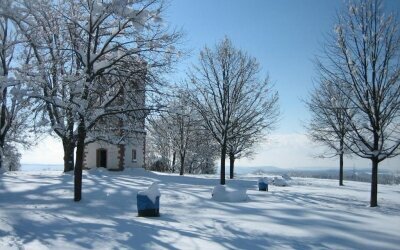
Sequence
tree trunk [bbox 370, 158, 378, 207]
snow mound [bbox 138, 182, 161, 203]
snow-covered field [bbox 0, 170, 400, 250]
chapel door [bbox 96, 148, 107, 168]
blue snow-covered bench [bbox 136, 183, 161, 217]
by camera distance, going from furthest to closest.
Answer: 1. chapel door [bbox 96, 148, 107, 168]
2. tree trunk [bbox 370, 158, 378, 207]
3. blue snow-covered bench [bbox 136, 183, 161, 217]
4. snow mound [bbox 138, 182, 161, 203]
5. snow-covered field [bbox 0, 170, 400, 250]

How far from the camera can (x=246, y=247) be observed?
8.62 metres

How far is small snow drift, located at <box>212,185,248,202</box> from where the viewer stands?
53.6ft

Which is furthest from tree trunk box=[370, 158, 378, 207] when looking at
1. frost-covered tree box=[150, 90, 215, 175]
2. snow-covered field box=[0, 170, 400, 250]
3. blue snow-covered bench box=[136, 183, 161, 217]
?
blue snow-covered bench box=[136, 183, 161, 217]

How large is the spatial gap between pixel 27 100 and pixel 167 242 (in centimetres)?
830

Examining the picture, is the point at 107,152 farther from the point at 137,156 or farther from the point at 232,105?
the point at 232,105

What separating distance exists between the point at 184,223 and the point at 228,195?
17.7ft

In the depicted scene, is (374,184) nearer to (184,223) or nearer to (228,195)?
(228,195)

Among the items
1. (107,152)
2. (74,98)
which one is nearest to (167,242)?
(74,98)

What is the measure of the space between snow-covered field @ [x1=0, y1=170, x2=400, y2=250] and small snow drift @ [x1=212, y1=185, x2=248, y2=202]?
0.44 metres

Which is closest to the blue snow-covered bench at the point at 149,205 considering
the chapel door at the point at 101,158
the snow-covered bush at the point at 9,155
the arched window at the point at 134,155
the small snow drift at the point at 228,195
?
the small snow drift at the point at 228,195

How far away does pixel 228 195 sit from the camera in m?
16.4

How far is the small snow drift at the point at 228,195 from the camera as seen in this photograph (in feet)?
53.6

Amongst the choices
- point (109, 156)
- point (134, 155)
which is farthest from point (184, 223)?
point (134, 155)

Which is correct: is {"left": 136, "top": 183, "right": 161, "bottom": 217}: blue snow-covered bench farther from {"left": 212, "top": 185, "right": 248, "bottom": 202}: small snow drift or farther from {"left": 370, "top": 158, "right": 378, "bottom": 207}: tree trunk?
{"left": 370, "top": 158, "right": 378, "bottom": 207}: tree trunk
